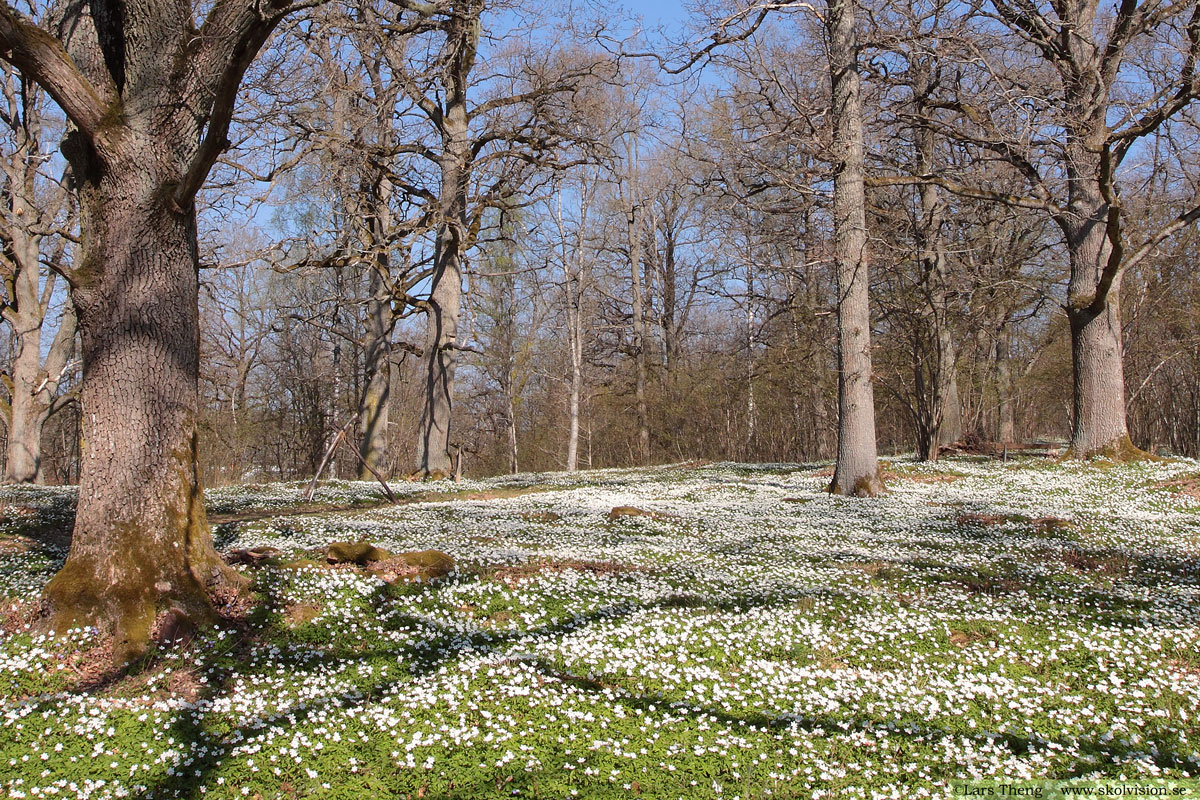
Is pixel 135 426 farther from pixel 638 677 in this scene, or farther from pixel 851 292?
pixel 851 292

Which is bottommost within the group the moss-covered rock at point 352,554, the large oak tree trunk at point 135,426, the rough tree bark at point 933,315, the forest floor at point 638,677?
the forest floor at point 638,677

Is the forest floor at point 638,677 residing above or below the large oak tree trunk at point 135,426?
below

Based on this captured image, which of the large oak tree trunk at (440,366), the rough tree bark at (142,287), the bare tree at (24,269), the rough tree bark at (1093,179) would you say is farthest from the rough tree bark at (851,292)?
the bare tree at (24,269)

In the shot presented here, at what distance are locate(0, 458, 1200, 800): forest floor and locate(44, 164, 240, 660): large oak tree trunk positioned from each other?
1.35ft

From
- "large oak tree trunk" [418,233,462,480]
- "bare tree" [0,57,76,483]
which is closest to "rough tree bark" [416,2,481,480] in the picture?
"large oak tree trunk" [418,233,462,480]

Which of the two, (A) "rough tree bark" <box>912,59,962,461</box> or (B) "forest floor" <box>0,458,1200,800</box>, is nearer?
(B) "forest floor" <box>0,458,1200,800</box>

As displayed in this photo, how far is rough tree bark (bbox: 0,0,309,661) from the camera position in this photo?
5422 mm

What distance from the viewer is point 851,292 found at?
580 inches

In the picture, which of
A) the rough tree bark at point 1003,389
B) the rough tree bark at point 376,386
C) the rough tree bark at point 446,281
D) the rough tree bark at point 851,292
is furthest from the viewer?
the rough tree bark at point 1003,389

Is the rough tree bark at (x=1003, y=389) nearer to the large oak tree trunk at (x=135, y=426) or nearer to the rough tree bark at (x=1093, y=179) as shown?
the rough tree bark at (x=1093, y=179)

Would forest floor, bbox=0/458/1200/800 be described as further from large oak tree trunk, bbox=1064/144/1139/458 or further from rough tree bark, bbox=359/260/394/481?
rough tree bark, bbox=359/260/394/481

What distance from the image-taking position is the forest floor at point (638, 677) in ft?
12.9

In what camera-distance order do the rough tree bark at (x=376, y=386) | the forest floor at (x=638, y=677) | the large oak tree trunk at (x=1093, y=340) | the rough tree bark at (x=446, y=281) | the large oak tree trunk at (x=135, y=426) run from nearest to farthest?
the forest floor at (x=638, y=677), the large oak tree trunk at (x=135, y=426), the large oak tree trunk at (x=1093, y=340), the rough tree bark at (x=446, y=281), the rough tree bark at (x=376, y=386)

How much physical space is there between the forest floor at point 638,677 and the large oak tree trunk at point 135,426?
1.35ft
